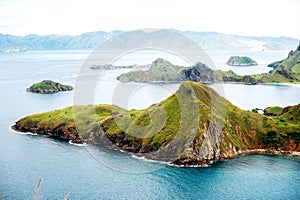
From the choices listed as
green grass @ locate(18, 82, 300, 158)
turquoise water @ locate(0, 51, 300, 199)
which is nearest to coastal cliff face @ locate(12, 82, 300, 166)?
green grass @ locate(18, 82, 300, 158)

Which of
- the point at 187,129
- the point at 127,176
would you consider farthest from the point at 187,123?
the point at 127,176

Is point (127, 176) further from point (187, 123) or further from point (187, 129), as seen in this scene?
point (187, 123)

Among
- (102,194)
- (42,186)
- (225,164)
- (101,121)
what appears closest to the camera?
(102,194)

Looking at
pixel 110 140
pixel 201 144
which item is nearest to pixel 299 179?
pixel 201 144

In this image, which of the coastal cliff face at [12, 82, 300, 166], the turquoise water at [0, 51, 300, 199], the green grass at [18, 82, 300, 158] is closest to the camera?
the turquoise water at [0, 51, 300, 199]

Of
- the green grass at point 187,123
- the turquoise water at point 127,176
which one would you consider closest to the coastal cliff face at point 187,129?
the green grass at point 187,123

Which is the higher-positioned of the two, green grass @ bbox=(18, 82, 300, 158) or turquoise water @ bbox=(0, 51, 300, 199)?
green grass @ bbox=(18, 82, 300, 158)

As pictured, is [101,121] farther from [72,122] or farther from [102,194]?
[102,194]

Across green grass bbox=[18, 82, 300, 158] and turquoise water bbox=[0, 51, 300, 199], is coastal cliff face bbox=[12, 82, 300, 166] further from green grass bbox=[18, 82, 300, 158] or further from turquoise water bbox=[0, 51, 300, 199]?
turquoise water bbox=[0, 51, 300, 199]

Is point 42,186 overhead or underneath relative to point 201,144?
underneath
